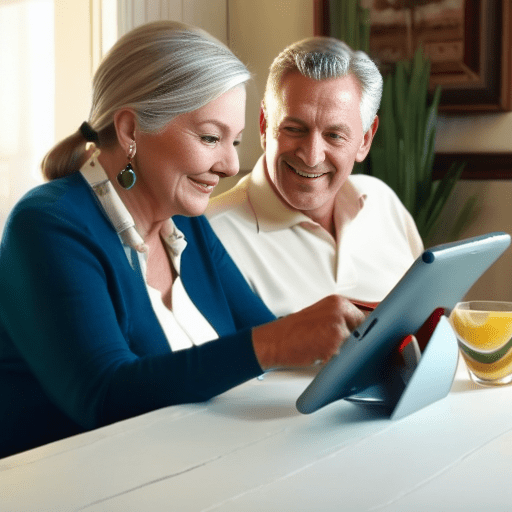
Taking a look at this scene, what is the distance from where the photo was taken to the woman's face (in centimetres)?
150

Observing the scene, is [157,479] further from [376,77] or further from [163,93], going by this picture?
[376,77]

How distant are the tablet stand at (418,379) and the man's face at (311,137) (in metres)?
0.93

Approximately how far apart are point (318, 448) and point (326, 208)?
1.29 metres

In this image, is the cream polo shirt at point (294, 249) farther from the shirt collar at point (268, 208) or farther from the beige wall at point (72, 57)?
the beige wall at point (72, 57)

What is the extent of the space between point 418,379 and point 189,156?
624mm

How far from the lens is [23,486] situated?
0.87m

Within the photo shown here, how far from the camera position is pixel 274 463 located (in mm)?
938

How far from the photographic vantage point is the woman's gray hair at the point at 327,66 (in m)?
2.05

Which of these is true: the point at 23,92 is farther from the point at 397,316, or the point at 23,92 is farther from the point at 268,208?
the point at 397,316

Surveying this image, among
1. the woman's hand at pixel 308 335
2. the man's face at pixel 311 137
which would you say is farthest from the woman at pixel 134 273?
the man's face at pixel 311 137

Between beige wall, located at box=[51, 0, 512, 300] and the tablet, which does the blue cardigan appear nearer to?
the tablet

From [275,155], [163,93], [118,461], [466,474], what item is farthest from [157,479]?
[275,155]

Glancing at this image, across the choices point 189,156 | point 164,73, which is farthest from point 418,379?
point 164,73

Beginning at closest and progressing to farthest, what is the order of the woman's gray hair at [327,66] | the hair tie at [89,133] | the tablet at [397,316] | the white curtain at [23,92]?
the tablet at [397,316], the hair tie at [89,133], the woman's gray hair at [327,66], the white curtain at [23,92]
